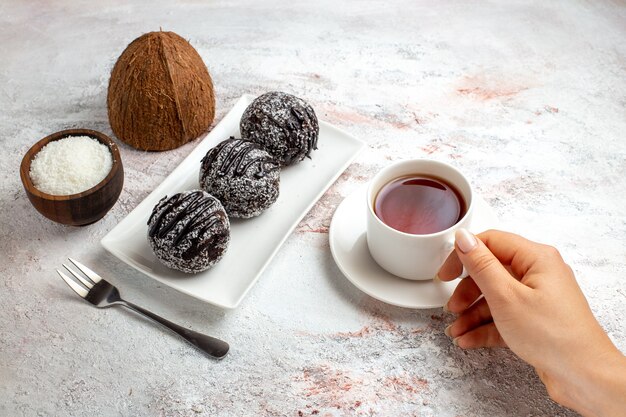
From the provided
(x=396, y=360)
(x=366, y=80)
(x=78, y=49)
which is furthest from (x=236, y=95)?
(x=396, y=360)

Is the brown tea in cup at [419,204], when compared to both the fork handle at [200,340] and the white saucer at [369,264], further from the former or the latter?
the fork handle at [200,340]

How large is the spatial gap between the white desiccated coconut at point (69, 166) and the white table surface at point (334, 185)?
0.13 metres

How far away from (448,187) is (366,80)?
0.56 metres

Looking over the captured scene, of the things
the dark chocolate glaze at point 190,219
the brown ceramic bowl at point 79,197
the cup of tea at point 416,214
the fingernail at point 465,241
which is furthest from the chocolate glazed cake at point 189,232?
the fingernail at point 465,241

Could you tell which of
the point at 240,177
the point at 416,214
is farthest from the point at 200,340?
the point at 416,214

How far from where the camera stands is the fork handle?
115 cm

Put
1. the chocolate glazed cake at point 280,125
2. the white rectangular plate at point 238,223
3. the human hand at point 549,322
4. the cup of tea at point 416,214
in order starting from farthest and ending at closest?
the chocolate glazed cake at point 280,125 → the white rectangular plate at point 238,223 → the cup of tea at point 416,214 → the human hand at point 549,322

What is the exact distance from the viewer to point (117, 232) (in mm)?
1287

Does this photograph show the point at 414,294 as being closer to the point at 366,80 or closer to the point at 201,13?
the point at 366,80

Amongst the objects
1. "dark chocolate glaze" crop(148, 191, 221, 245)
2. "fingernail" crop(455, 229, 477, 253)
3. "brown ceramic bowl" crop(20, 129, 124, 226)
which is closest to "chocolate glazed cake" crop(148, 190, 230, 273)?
"dark chocolate glaze" crop(148, 191, 221, 245)

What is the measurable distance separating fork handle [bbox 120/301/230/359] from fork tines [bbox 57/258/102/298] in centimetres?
13

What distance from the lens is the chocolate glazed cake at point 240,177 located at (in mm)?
1271

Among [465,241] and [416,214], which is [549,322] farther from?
[416,214]

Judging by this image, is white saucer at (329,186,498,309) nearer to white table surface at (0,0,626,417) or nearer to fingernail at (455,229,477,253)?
white table surface at (0,0,626,417)
